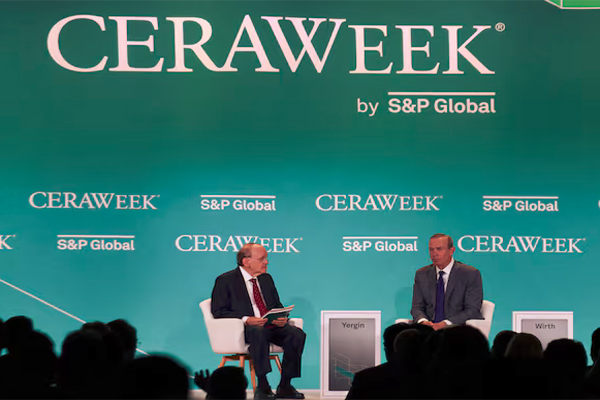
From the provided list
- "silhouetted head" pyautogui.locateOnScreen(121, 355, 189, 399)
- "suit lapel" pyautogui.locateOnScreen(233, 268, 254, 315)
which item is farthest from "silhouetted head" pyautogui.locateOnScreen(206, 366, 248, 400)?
"suit lapel" pyautogui.locateOnScreen(233, 268, 254, 315)

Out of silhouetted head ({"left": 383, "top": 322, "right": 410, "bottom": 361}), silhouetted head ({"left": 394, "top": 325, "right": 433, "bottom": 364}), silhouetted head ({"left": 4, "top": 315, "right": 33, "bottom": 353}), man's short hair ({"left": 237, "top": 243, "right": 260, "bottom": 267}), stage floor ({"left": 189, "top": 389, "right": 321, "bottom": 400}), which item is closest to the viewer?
silhouetted head ({"left": 394, "top": 325, "right": 433, "bottom": 364})

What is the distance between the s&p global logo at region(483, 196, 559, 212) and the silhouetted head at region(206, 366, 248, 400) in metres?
4.14

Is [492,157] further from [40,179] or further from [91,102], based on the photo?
[40,179]

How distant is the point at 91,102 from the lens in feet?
20.8

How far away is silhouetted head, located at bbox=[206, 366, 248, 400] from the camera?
2578 millimetres

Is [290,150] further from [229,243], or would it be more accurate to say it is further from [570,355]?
[570,355]

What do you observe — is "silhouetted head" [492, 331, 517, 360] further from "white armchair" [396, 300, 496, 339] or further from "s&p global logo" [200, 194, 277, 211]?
"s&p global logo" [200, 194, 277, 211]

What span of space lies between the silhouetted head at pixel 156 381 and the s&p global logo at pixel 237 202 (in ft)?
14.1

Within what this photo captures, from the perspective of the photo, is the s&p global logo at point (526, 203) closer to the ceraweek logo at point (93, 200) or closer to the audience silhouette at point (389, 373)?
the ceraweek logo at point (93, 200)

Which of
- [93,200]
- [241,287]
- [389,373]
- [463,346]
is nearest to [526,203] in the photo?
[241,287]

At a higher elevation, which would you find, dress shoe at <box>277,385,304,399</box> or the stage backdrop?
the stage backdrop

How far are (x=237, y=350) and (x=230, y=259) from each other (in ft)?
3.28

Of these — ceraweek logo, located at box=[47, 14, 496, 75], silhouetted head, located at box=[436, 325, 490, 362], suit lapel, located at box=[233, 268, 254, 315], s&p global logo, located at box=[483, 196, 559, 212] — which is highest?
ceraweek logo, located at box=[47, 14, 496, 75]

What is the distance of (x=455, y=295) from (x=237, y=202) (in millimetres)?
1980
